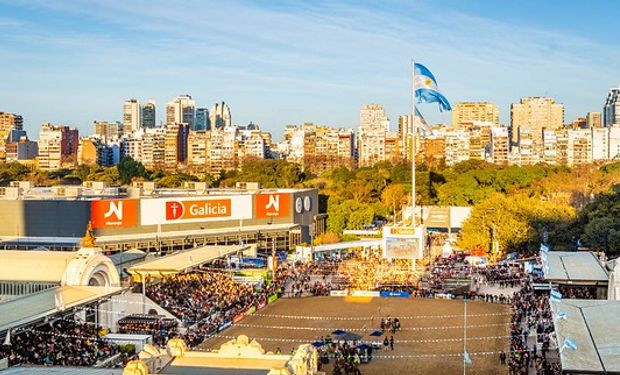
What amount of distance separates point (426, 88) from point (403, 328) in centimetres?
1640

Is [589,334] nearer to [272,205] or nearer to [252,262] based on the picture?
[252,262]

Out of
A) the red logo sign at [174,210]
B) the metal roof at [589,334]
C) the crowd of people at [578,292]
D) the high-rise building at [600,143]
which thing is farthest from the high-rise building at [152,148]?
the metal roof at [589,334]

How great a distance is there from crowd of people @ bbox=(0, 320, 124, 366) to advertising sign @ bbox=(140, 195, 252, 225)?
20.6 m

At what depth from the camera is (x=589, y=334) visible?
53.7ft

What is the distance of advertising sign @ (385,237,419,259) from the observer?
38.9 m

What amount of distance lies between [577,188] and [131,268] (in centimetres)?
4503

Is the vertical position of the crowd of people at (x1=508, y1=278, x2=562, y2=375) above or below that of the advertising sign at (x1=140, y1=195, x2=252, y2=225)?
below

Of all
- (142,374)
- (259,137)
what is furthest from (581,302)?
(259,137)

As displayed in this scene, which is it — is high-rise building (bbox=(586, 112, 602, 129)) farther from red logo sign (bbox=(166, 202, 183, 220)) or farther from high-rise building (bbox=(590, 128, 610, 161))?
red logo sign (bbox=(166, 202, 183, 220))

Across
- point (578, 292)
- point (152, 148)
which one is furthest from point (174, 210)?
point (152, 148)

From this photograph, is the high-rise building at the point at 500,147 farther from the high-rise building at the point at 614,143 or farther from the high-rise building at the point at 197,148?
the high-rise building at the point at 197,148

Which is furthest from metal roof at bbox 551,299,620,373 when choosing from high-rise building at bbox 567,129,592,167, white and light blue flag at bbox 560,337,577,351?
high-rise building at bbox 567,129,592,167

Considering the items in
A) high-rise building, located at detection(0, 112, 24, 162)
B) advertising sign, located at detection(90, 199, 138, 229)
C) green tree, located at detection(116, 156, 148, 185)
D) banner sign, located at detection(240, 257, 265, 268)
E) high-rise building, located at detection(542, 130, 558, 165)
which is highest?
high-rise building, located at detection(0, 112, 24, 162)

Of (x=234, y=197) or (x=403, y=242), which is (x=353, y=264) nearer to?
(x=403, y=242)
